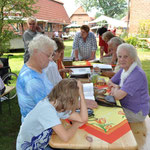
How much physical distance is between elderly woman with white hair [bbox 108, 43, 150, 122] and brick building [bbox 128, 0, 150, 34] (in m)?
15.2

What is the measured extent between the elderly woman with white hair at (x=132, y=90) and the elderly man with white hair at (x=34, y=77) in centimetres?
89

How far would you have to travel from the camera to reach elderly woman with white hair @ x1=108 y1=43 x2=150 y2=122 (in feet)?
6.36

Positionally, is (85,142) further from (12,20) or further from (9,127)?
(12,20)

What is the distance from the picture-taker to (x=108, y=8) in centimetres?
4419

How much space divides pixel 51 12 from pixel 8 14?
66.7 feet

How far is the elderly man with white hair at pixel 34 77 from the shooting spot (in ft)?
4.75

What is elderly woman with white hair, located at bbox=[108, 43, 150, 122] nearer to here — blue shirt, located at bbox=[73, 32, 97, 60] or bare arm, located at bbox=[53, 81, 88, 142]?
bare arm, located at bbox=[53, 81, 88, 142]

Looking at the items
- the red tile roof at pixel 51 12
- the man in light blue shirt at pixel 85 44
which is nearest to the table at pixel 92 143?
the man in light blue shirt at pixel 85 44

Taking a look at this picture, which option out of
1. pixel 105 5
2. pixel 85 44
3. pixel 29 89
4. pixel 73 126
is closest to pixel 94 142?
pixel 73 126

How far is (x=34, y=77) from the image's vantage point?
1.47 m

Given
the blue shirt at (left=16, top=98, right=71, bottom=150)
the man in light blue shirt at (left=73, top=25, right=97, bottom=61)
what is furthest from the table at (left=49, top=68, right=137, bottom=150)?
the man in light blue shirt at (left=73, top=25, right=97, bottom=61)

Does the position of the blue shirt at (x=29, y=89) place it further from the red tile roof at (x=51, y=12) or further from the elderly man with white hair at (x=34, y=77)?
the red tile roof at (x=51, y=12)

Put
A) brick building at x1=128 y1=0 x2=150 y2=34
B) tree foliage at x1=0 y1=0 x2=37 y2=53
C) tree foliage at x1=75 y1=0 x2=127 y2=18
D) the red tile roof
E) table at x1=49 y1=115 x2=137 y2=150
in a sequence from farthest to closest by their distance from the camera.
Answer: tree foliage at x1=75 y1=0 x2=127 y2=18 → the red tile roof → brick building at x1=128 y1=0 x2=150 y2=34 → tree foliage at x1=0 y1=0 x2=37 y2=53 → table at x1=49 y1=115 x2=137 y2=150

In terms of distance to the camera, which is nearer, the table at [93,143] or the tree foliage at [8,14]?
the table at [93,143]
